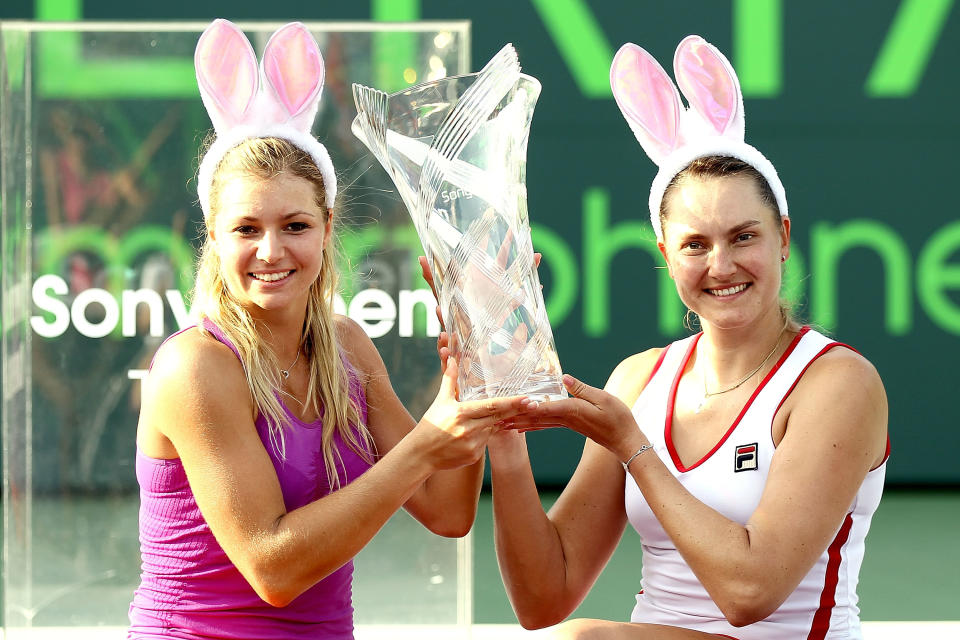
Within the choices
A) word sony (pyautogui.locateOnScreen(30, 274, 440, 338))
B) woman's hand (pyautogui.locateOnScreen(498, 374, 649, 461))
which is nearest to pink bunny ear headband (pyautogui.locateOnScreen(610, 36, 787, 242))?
woman's hand (pyautogui.locateOnScreen(498, 374, 649, 461))

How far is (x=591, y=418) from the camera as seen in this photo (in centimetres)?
177

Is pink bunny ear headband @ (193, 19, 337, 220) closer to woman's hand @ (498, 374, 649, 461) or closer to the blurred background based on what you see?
woman's hand @ (498, 374, 649, 461)

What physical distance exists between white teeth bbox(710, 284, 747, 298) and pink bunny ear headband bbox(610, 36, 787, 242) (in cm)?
15

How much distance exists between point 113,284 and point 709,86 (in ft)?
4.90

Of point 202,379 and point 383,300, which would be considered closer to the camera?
point 202,379

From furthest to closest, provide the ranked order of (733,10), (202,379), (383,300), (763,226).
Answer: (733,10)
(383,300)
(763,226)
(202,379)

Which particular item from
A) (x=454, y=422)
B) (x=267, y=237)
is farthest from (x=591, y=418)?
(x=267, y=237)

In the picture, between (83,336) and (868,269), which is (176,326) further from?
(868,269)

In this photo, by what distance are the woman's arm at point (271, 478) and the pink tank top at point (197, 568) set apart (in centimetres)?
7

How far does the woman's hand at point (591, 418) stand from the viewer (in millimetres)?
1730

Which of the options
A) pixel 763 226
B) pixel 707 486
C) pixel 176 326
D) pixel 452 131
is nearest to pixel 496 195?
pixel 452 131

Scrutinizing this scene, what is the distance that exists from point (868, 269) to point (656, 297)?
972mm

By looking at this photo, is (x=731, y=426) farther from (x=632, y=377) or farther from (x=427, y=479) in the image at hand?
(x=427, y=479)

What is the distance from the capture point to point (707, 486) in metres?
1.83
